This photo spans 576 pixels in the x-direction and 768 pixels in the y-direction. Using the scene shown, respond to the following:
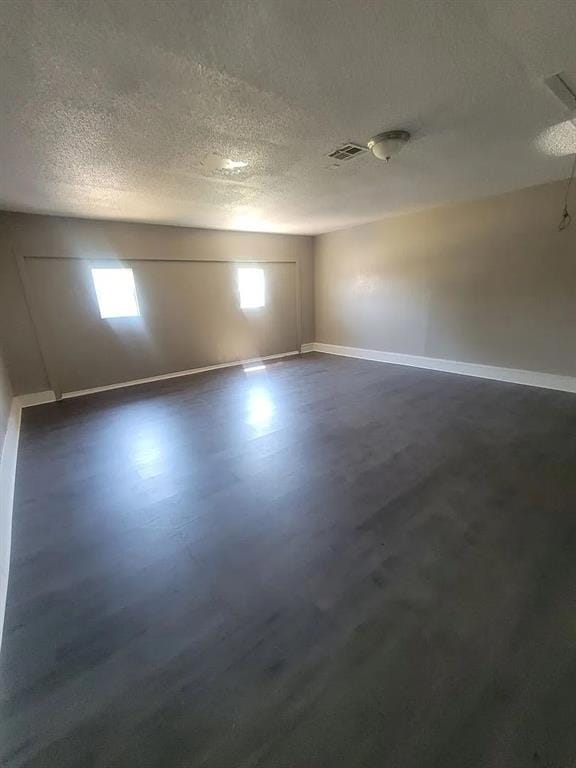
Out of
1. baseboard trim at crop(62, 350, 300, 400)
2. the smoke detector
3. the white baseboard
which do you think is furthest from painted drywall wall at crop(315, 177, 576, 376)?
the white baseboard

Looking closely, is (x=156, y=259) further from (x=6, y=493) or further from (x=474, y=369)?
(x=474, y=369)

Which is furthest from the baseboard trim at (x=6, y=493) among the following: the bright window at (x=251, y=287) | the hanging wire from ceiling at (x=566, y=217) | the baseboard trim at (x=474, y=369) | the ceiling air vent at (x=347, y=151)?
the hanging wire from ceiling at (x=566, y=217)

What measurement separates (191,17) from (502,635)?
104 inches

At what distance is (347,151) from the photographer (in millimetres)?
2451

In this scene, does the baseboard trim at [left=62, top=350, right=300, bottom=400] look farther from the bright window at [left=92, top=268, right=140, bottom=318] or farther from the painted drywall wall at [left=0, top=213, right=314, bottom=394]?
the bright window at [left=92, top=268, right=140, bottom=318]

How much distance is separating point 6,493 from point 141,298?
3409 millimetres

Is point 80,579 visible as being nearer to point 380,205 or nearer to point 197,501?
point 197,501

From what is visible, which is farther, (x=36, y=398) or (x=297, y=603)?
(x=36, y=398)

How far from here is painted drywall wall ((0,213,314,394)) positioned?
4.08 m

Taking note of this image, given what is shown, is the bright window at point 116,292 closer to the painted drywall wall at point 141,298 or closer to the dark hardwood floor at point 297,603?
the painted drywall wall at point 141,298

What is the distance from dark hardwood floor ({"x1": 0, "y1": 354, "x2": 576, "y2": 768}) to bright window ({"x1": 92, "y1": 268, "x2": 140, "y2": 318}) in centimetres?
250

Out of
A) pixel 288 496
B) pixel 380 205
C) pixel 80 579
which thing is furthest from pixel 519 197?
pixel 80 579

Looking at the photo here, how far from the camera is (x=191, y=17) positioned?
3.85 ft

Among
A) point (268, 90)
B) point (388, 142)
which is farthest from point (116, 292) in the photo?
point (388, 142)
